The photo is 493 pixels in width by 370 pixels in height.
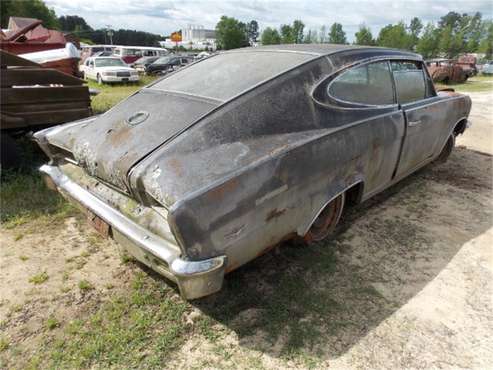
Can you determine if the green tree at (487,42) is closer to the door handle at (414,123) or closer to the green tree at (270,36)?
the green tree at (270,36)

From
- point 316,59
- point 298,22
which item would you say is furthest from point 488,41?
point 316,59

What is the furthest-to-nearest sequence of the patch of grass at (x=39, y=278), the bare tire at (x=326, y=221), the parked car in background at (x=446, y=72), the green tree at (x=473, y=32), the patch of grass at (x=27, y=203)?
the green tree at (x=473, y=32)
the parked car in background at (x=446, y=72)
the patch of grass at (x=27, y=203)
the bare tire at (x=326, y=221)
the patch of grass at (x=39, y=278)

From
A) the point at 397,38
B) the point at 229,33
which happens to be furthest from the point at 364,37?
the point at 229,33

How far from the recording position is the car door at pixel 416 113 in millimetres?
3447

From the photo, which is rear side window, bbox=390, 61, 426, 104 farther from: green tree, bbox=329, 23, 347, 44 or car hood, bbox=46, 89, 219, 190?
green tree, bbox=329, 23, 347, 44

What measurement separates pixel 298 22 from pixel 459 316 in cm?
7116

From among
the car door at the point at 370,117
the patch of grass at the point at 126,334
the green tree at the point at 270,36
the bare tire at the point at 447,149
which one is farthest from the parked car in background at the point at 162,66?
the green tree at the point at 270,36

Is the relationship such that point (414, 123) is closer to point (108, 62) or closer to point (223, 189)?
point (223, 189)

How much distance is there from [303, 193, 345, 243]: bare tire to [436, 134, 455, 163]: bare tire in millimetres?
2795

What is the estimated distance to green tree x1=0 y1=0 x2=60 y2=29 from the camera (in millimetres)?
39500

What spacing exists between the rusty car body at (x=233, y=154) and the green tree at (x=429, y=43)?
4902cm

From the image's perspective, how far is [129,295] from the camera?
2.51 meters

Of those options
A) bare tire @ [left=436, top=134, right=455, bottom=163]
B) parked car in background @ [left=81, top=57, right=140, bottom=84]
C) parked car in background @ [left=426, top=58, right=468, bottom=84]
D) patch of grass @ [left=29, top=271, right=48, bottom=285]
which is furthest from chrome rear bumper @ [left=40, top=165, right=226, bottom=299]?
parked car in background @ [left=426, top=58, right=468, bottom=84]

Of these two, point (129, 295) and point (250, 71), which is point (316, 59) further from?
point (129, 295)
